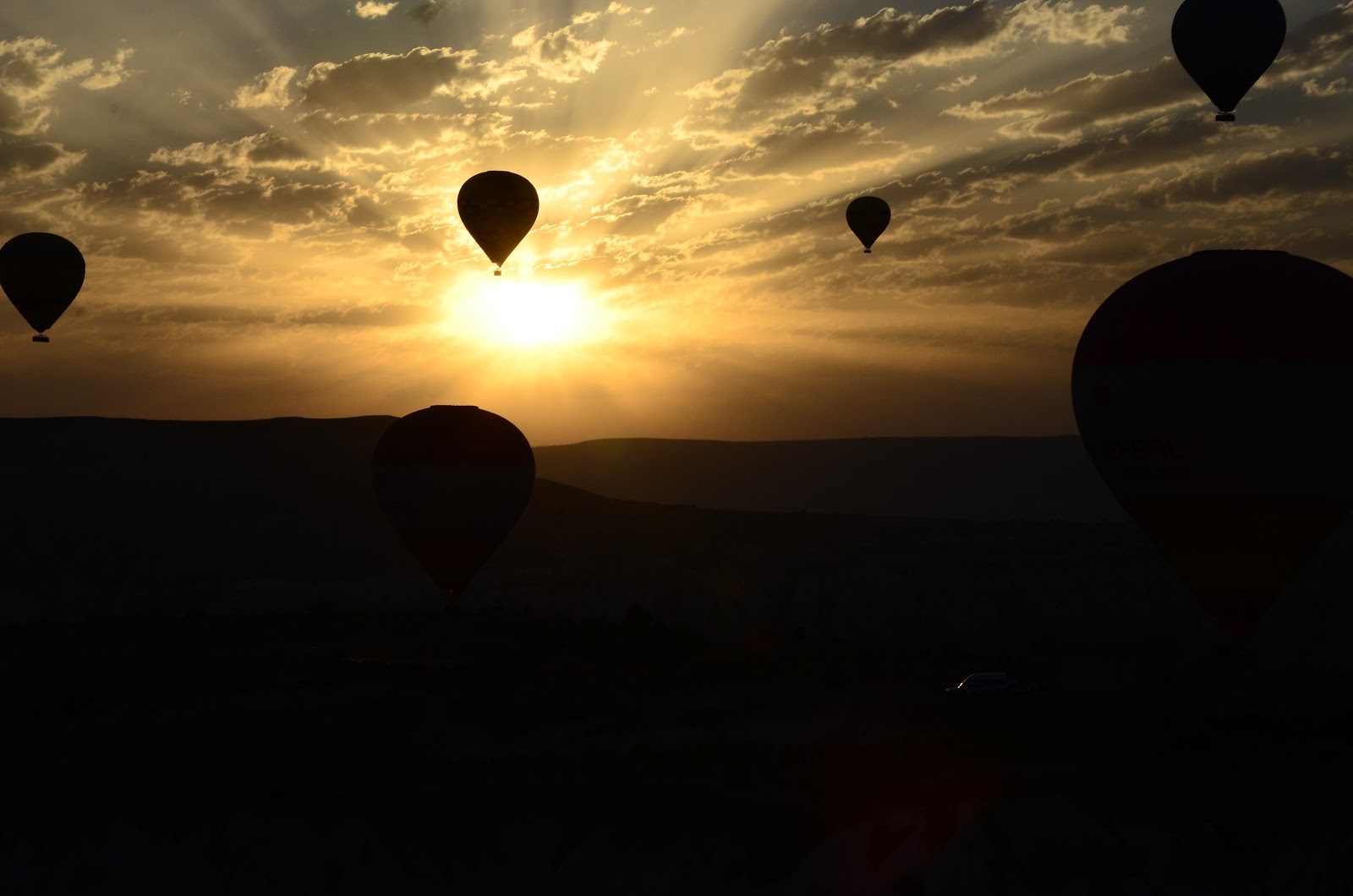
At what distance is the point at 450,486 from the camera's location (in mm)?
55469

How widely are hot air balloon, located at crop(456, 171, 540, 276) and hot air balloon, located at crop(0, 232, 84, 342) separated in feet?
59.4

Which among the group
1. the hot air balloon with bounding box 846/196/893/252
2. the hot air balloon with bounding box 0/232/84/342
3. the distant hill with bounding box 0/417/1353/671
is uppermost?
the hot air balloon with bounding box 0/232/84/342

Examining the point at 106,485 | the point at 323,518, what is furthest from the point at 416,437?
the point at 106,485

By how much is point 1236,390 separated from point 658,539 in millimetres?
78250

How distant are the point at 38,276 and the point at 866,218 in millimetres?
35577

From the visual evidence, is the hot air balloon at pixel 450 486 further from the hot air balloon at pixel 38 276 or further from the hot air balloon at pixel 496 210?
the hot air balloon at pixel 38 276

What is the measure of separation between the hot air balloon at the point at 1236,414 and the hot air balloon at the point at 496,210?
29.7m

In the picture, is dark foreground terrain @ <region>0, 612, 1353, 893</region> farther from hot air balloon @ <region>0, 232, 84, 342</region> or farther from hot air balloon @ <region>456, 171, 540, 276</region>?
hot air balloon @ <region>0, 232, 84, 342</region>

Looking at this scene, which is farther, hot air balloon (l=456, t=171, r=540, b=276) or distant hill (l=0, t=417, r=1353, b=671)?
distant hill (l=0, t=417, r=1353, b=671)

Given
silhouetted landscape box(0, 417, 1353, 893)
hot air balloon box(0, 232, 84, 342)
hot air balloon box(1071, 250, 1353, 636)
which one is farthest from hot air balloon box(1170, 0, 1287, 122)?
hot air balloon box(0, 232, 84, 342)

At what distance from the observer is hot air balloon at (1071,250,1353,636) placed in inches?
1342

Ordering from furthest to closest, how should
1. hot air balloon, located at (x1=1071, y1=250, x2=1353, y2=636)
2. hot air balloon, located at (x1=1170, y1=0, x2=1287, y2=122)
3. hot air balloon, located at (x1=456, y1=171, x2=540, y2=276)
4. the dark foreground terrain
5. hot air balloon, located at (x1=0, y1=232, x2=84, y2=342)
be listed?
1. hot air balloon, located at (x1=0, y1=232, x2=84, y2=342)
2. hot air balloon, located at (x1=456, y1=171, x2=540, y2=276)
3. hot air balloon, located at (x1=1170, y1=0, x2=1287, y2=122)
4. hot air balloon, located at (x1=1071, y1=250, x2=1353, y2=636)
5. the dark foreground terrain

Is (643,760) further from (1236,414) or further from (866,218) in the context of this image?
(866,218)

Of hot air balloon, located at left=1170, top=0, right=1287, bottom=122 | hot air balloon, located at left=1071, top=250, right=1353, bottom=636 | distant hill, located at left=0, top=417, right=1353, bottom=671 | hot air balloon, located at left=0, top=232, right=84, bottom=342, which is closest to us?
hot air balloon, located at left=1071, top=250, right=1353, bottom=636
